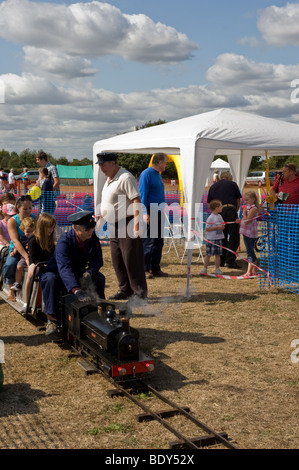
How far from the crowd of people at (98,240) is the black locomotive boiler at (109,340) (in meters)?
0.24

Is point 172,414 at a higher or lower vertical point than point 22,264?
lower

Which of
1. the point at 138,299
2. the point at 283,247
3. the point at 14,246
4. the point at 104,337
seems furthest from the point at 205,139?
the point at 104,337

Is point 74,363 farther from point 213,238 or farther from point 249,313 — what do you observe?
point 213,238

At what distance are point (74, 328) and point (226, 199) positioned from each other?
598cm

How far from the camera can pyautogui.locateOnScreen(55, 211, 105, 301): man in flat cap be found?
5332mm

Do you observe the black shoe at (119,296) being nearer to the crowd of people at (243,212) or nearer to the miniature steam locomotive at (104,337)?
the miniature steam locomotive at (104,337)

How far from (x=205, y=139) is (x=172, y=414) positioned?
4.63 meters

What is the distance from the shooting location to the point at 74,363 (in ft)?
16.9

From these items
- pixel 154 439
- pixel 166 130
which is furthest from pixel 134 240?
pixel 154 439

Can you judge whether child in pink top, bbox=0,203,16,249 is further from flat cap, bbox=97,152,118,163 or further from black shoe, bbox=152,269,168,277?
black shoe, bbox=152,269,168,277

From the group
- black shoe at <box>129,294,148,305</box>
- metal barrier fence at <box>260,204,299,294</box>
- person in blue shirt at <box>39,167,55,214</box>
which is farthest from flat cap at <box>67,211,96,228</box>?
person in blue shirt at <box>39,167,55,214</box>

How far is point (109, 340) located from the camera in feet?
14.3

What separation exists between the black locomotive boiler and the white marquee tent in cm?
308

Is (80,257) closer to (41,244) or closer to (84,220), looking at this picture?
(84,220)
